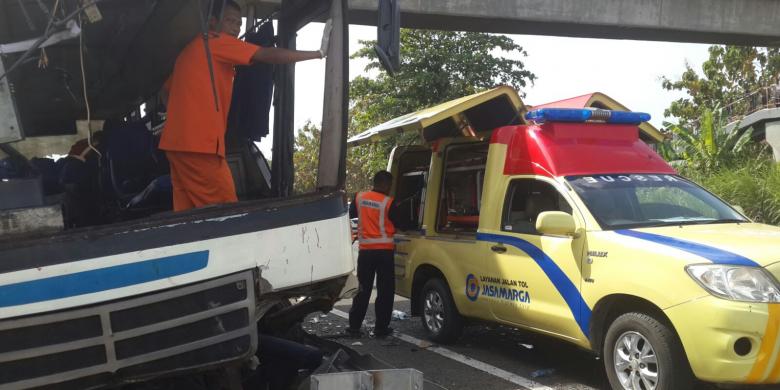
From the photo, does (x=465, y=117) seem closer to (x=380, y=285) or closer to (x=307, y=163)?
(x=380, y=285)

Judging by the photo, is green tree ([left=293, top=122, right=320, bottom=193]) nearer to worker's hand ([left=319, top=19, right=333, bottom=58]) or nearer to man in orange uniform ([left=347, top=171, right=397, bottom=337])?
worker's hand ([left=319, top=19, right=333, bottom=58])

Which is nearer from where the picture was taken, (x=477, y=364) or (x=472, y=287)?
(x=477, y=364)

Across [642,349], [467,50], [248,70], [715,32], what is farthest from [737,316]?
[467,50]

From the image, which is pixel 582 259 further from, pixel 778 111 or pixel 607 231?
pixel 778 111

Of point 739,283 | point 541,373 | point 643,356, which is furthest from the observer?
point 541,373

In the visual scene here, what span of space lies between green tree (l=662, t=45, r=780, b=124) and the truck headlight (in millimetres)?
24032

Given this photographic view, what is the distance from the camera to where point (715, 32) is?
1423 cm

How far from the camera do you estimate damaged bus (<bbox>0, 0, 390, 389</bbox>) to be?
2.73 m

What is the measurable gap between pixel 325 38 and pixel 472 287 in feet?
11.6

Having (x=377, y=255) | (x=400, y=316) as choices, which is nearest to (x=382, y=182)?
(x=377, y=255)

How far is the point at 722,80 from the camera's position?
27.5 meters

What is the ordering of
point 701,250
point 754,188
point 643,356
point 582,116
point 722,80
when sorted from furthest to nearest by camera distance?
point 722,80
point 754,188
point 582,116
point 643,356
point 701,250

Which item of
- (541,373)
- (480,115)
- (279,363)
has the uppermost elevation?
(480,115)

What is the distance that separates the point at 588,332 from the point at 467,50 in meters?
16.4
